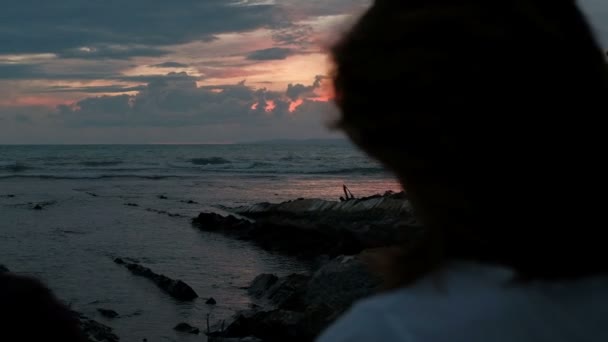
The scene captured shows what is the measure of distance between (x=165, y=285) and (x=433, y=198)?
9.27m

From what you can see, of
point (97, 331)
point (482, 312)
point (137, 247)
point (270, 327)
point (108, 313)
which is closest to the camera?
point (482, 312)

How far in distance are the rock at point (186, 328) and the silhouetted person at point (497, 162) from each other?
702 cm

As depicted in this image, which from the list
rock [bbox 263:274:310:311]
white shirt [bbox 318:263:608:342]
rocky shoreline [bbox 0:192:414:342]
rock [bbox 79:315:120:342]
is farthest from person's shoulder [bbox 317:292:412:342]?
rock [bbox 263:274:310:311]

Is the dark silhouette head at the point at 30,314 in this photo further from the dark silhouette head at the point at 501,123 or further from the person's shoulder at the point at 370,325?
the dark silhouette head at the point at 501,123

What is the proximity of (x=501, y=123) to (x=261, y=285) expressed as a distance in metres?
9.18

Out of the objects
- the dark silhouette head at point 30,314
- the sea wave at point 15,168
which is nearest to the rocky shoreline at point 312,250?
the dark silhouette head at point 30,314

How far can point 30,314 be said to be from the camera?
1.15 metres

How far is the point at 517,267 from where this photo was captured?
1061mm

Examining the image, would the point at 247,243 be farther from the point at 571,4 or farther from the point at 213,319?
the point at 571,4

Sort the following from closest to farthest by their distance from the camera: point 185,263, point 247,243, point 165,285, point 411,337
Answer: point 411,337
point 165,285
point 185,263
point 247,243

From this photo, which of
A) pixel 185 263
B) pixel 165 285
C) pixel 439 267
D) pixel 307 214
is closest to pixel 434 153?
pixel 439 267

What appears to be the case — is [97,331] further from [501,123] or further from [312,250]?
[501,123]

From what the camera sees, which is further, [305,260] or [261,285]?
[305,260]

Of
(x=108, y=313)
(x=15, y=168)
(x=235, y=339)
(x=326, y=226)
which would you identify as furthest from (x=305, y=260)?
(x=15, y=168)
